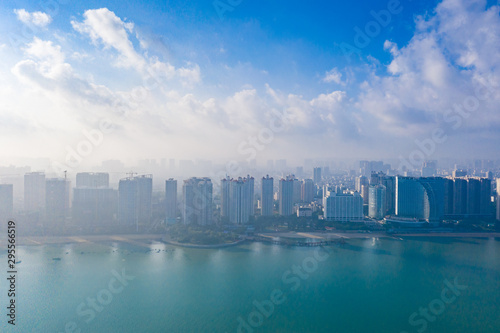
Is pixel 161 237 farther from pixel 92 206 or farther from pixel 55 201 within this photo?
pixel 55 201

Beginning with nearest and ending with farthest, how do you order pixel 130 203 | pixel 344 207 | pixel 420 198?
pixel 130 203 → pixel 420 198 → pixel 344 207

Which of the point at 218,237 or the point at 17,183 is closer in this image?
the point at 218,237

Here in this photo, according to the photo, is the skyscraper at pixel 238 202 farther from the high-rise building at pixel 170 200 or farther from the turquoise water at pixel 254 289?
the turquoise water at pixel 254 289

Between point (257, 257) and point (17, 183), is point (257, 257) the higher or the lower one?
the lower one

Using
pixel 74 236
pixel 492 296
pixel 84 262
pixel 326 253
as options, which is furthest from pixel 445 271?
pixel 74 236

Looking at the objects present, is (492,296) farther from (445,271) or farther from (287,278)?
(287,278)

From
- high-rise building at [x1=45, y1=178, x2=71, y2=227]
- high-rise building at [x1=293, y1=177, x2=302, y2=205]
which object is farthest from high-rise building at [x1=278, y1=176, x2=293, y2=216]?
high-rise building at [x1=45, y1=178, x2=71, y2=227]

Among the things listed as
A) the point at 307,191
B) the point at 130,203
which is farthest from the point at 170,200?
the point at 307,191

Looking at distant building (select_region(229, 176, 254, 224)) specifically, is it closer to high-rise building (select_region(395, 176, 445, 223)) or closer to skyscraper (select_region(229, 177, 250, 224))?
skyscraper (select_region(229, 177, 250, 224))
